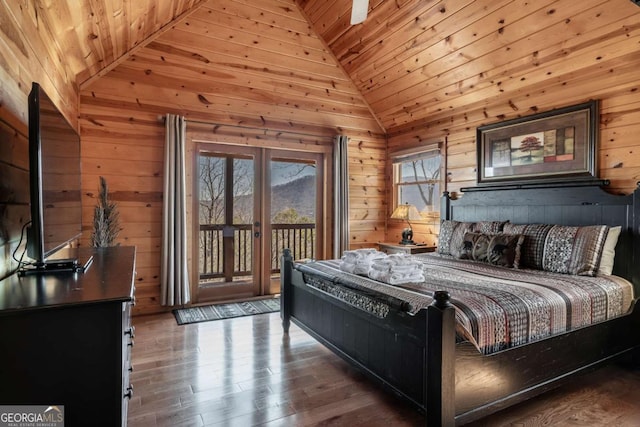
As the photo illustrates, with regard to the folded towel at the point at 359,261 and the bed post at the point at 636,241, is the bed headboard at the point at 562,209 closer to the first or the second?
the bed post at the point at 636,241

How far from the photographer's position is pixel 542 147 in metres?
3.64

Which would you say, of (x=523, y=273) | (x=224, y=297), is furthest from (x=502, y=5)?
(x=224, y=297)

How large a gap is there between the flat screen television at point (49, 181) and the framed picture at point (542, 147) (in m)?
3.96

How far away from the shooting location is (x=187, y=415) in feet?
7.11

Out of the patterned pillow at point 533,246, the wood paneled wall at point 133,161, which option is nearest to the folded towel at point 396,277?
the patterned pillow at point 533,246

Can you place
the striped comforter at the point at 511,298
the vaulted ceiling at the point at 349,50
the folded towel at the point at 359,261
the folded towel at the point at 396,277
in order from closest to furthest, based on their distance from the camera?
the striped comforter at the point at 511,298 → the folded towel at the point at 396,277 → the folded towel at the point at 359,261 → the vaulted ceiling at the point at 349,50

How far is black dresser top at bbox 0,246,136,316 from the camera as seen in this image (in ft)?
3.88

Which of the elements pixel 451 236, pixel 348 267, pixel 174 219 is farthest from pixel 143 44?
pixel 451 236

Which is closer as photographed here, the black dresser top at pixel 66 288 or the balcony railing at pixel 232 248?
the black dresser top at pixel 66 288

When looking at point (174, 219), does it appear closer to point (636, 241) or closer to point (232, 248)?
point (232, 248)

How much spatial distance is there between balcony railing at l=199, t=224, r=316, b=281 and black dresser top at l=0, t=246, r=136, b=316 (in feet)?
9.01

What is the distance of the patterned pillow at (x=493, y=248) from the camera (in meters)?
3.16

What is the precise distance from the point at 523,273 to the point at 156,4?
13.0 feet

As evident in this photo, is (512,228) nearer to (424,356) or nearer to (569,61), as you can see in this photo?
(569,61)
